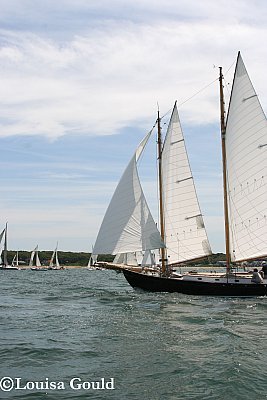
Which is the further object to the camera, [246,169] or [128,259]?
[128,259]

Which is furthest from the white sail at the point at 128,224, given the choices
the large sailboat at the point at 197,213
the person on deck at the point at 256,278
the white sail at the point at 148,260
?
the person on deck at the point at 256,278

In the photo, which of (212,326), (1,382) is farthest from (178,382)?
(212,326)

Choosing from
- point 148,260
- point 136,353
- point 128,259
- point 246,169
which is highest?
point 246,169

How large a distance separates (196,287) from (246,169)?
816 centimetres

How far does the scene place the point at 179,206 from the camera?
36375 millimetres

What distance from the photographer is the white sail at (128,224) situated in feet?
113

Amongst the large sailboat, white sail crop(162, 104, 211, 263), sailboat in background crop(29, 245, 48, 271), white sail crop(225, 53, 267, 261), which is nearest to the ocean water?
the large sailboat

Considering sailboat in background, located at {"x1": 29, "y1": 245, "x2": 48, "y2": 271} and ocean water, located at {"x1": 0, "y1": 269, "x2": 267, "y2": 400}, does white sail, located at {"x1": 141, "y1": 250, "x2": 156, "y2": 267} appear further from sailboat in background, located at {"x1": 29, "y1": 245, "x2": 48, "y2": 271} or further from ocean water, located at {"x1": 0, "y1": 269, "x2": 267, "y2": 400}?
sailboat in background, located at {"x1": 29, "y1": 245, "x2": 48, "y2": 271}

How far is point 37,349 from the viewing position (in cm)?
1672

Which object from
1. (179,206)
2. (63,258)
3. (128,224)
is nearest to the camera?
(128,224)

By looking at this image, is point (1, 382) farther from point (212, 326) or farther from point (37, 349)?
point (212, 326)

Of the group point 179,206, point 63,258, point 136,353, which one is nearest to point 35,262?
point 63,258

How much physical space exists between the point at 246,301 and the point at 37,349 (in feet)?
57.1

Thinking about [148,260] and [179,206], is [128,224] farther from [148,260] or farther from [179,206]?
[148,260]
